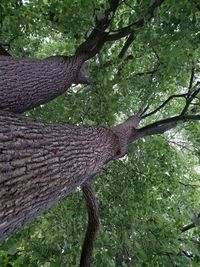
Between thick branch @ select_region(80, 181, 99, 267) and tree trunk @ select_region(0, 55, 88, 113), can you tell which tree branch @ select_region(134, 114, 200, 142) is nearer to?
tree trunk @ select_region(0, 55, 88, 113)

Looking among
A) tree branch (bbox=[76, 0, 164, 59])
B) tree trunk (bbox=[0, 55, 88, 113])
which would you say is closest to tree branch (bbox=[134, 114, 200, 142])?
tree branch (bbox=[76, 0, 164, 59])

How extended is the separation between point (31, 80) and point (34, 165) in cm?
218

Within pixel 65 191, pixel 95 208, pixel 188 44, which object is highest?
pixel 188 44

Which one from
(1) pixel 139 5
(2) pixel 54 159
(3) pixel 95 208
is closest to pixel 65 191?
(2) pixel 54 159

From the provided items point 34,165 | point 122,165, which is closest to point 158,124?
point 122,165

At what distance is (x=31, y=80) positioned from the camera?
14.9 ft

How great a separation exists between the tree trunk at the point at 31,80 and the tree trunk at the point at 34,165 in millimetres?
844

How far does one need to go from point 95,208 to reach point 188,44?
118 inches

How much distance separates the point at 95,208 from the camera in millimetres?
5070

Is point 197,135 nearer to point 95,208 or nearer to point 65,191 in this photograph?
point 95,208

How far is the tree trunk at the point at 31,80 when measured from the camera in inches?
161

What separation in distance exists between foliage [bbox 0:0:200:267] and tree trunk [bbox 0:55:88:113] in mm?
850

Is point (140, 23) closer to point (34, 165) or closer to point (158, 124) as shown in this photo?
point (158, 124)

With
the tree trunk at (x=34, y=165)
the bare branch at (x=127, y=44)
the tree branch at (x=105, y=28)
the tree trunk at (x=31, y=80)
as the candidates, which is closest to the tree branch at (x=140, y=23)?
the tree branch at (x=105, y=28)
